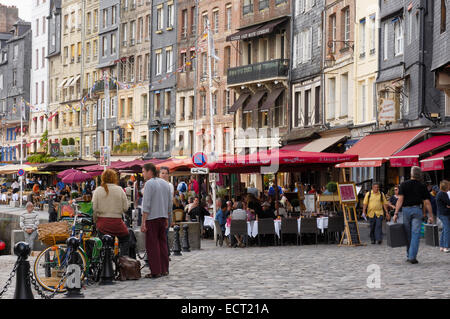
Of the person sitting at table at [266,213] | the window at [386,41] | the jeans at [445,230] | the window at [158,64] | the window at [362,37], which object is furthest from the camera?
the window at [158,64]

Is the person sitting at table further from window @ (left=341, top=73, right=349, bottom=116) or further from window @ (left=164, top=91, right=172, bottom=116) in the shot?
window @ (left=164, top=91, right=172, bottom=116)

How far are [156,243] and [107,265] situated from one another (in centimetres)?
102

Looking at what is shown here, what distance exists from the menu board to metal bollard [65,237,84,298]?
11557mm

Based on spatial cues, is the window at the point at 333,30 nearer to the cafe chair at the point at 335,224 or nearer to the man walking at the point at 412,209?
the cafe chair at the point at 335,224

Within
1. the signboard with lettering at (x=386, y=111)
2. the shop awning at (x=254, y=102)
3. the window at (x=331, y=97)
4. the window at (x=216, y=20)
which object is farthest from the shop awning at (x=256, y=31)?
the signboard with lettering at (x=386, y=111)

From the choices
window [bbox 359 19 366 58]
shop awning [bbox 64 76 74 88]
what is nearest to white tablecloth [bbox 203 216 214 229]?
window [bbox 359 19 366 58]

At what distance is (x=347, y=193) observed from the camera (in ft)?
78.1

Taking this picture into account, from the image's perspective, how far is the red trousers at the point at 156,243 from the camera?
49.2 feet

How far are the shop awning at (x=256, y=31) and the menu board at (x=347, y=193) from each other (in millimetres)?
29052

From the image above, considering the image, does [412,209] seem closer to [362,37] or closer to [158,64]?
[362,37]

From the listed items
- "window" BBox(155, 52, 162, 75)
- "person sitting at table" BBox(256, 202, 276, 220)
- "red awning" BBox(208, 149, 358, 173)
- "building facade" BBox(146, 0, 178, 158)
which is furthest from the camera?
"window" BBox(155, 52, 162, 75)

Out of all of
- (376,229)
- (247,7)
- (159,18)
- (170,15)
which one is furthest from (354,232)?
(159,18)

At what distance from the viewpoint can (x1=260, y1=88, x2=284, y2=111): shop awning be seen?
51625 mm

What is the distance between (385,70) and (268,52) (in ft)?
57.9
